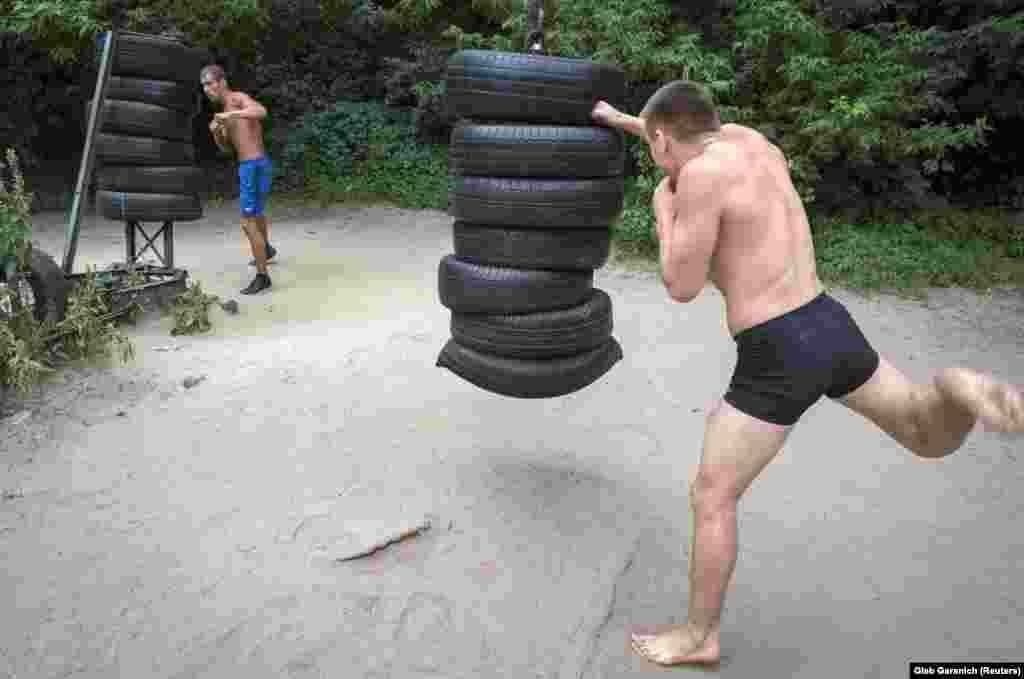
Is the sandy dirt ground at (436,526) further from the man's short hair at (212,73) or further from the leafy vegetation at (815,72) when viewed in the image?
the leafy vegetation at (815,72)

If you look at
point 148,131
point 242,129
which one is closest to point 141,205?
point 148,131

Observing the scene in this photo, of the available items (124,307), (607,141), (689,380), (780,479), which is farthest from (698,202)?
(124,307)

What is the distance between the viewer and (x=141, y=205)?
6.35 meters

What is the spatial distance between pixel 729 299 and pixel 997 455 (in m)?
2.87

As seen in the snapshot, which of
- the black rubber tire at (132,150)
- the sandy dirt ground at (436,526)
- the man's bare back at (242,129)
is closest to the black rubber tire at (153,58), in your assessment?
the black rubber tire at (132,150)

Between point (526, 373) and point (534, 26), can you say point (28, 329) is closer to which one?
point (526, 373)

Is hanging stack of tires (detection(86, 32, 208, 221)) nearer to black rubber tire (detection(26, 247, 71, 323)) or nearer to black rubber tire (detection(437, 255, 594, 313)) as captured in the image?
black rubber tire (detection(26, 247, 71, 323))

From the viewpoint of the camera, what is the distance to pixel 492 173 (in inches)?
129

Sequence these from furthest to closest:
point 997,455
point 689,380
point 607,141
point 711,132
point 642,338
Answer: point 642,338 < point 689,380 < point 997,455 < point 607,141 < point 711,132

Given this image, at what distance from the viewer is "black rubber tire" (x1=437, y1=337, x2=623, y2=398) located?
3.37 metres

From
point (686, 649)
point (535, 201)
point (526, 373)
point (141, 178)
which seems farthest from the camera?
point (141, 178)

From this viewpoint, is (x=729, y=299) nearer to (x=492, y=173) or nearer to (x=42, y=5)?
(x=492, y=173)

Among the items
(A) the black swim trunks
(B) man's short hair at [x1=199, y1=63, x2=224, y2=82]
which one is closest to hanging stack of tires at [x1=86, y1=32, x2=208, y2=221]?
(B) man's short hair at [x1=199, y1=63, x2=224, y2=82]

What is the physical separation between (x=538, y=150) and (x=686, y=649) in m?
1.94
